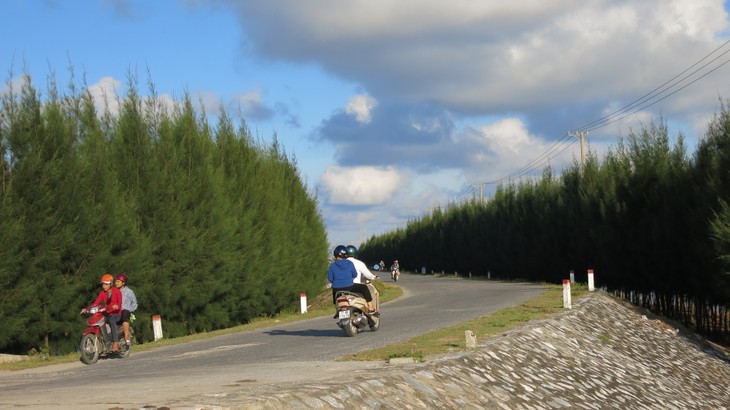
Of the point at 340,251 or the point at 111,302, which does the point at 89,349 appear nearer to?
the point at 111,302

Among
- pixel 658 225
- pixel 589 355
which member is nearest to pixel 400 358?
pixel 589 355

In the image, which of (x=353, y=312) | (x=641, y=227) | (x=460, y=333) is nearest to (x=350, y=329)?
(x=353, y=312)

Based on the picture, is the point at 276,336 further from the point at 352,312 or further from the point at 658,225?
the point at 658,225

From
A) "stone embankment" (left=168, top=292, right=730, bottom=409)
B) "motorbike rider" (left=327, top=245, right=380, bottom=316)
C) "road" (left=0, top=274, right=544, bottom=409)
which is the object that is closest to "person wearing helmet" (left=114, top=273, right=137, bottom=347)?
"road" (left=0, top=274, right=544, bottom=409)

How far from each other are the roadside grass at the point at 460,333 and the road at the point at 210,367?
555 millimetres

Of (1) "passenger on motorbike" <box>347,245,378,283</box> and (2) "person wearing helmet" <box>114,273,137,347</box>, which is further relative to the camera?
(1) "passenger on motorbike" <box>347,245,378,283</box>

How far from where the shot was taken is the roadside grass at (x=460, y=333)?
13773 mm

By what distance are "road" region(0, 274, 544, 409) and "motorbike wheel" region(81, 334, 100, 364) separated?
26cm

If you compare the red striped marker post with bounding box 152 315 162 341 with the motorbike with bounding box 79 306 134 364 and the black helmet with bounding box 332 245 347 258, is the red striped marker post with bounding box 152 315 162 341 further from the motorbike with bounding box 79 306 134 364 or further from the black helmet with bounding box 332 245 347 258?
the black helmet with bounding box 332 245 347 258

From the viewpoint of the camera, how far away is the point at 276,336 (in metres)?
20.5

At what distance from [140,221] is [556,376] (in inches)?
522

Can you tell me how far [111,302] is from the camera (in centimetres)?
1683

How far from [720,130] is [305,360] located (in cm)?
2248

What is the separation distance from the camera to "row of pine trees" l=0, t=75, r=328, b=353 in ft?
62.5
